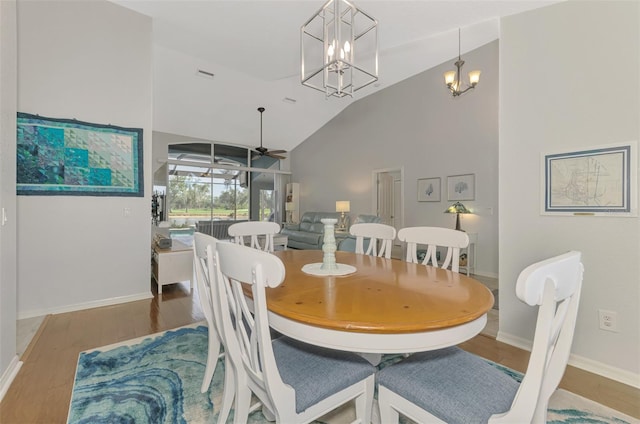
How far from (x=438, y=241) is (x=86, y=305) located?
3424 mm

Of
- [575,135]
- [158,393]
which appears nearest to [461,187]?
[575,135]

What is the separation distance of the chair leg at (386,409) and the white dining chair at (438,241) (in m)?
0.90

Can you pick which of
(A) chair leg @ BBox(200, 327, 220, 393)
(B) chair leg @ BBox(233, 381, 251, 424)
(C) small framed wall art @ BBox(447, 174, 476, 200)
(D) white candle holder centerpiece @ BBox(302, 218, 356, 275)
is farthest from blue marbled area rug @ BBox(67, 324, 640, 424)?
(C) small framed wall art @ BBox(447, 174, 476, 200)

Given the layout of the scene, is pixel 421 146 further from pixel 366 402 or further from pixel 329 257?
→ pixel 366 402

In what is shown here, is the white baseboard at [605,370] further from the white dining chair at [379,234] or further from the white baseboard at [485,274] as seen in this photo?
the white baseboard at [485,274]

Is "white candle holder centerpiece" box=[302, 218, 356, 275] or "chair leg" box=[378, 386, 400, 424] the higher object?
"white candle holder centerpiece" box=[302, 218, 356, 275]

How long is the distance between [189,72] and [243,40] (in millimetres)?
1923

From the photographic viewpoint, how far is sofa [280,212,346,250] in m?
6.21

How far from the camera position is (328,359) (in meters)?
1.13

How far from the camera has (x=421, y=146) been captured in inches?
218

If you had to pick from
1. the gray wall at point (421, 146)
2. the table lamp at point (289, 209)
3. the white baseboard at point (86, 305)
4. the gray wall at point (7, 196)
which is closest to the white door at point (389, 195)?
the gray wall at point (421, 146)

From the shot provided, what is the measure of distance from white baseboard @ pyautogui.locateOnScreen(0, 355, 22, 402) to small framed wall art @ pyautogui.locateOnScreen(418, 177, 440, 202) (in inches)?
217

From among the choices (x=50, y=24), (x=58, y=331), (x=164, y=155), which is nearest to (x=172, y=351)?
(x=58, y=331)

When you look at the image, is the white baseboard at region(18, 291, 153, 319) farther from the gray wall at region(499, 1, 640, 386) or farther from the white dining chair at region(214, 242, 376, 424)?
the gray wall at region(499, 1, 640, 386)
